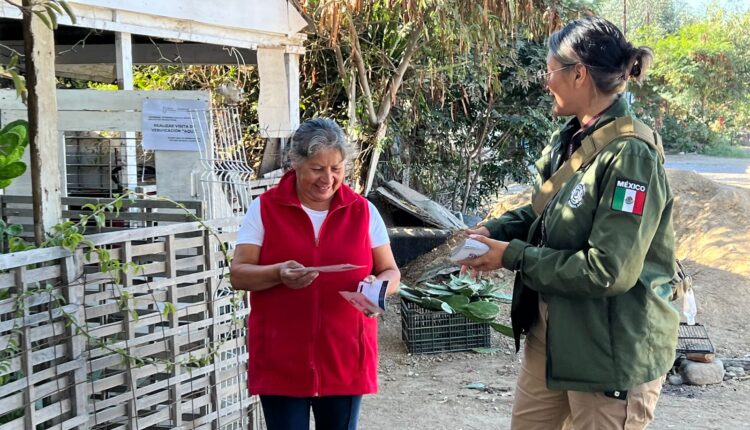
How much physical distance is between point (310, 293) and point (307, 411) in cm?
44

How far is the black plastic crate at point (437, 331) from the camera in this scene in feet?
23.7

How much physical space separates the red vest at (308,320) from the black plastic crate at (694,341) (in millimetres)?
4680

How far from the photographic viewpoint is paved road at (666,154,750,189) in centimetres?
2273

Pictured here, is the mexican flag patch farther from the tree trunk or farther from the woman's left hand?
the tree trunk

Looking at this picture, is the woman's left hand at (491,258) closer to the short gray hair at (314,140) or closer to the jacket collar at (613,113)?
the jacket collar at (613,113)

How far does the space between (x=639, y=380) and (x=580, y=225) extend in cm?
50

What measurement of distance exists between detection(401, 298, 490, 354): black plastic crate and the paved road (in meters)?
15.5

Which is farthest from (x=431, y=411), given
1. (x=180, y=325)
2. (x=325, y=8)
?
(x=325, y=8)

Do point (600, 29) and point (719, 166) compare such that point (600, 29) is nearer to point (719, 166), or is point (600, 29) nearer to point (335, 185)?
point (335, 185)

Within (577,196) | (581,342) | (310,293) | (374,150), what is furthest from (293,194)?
(374,150)

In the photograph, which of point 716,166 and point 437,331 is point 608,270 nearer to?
point 437,331

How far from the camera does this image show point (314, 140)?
2.73 m

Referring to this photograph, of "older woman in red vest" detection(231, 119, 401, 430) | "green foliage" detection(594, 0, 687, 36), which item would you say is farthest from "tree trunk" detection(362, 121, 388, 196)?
"green foliage" detection(594, 0, 687, 36)

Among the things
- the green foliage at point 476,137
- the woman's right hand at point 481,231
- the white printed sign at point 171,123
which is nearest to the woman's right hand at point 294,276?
the woman's right hand at point 481,231
